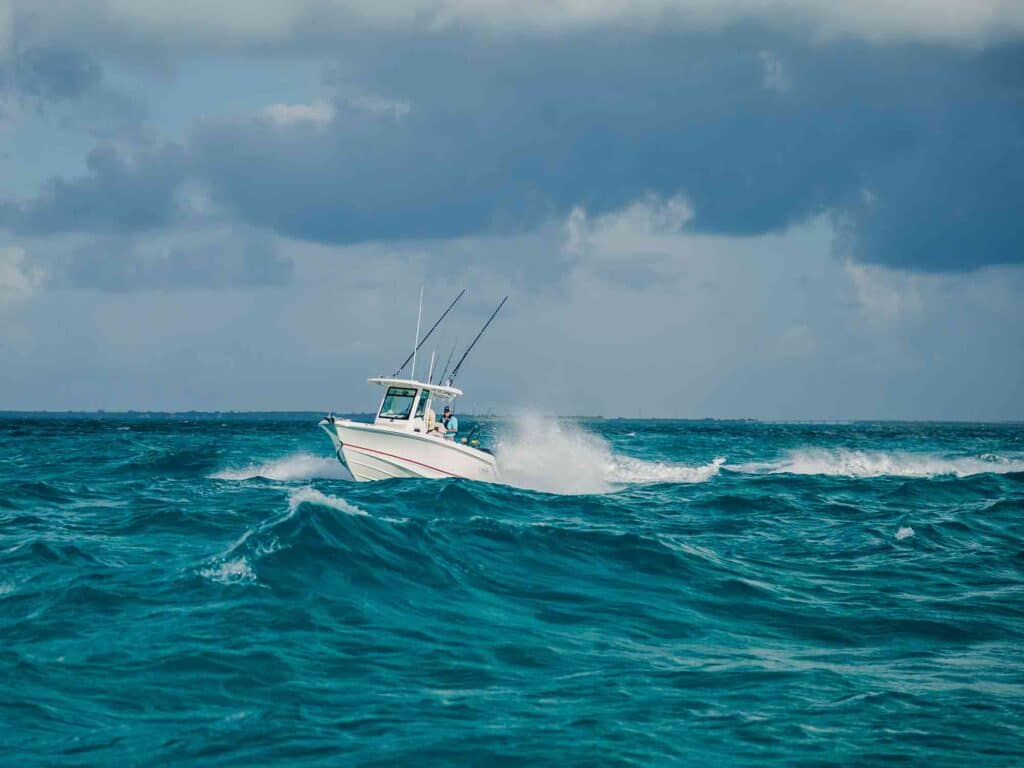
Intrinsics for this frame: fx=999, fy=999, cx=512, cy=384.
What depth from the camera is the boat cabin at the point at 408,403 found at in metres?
31.6

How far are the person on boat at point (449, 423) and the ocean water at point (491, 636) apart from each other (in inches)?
269

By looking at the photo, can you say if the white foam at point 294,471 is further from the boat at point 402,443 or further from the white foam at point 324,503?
the white foam at point 324,503

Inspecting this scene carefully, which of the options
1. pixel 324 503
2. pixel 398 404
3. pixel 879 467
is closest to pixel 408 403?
pixel 398 404

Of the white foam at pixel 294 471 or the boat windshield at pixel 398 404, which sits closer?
the boat windshield at pixel 398 404

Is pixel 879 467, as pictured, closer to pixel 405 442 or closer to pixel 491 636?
pixel 405 442

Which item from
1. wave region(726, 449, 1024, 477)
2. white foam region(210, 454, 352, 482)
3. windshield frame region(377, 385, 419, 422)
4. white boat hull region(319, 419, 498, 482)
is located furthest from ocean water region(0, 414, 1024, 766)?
wave region(726, 449, 1024, 477)

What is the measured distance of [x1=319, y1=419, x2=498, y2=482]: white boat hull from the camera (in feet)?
99.8

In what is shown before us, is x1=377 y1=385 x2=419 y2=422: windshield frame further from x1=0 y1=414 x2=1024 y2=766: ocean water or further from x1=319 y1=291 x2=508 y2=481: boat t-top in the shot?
x1=0 y1=414 x2=1024 y2=766: ocean water

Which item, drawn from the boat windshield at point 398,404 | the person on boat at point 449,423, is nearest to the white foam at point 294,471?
the boat windshield at point 398,404

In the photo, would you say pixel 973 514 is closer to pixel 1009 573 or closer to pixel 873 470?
pixel 1009 573

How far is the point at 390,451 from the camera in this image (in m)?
30.5

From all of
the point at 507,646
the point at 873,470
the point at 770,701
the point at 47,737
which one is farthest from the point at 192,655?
the point at 873,470

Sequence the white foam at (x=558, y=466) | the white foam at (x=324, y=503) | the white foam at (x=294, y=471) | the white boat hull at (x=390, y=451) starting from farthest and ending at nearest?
the white foam at (x=558, y=466) < the white foam at (x=294, y=471) < the white boat hull at (x=390, y=451) < the white foam at (x=324, y=503)

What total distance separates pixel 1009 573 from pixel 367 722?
1468 centimetres
